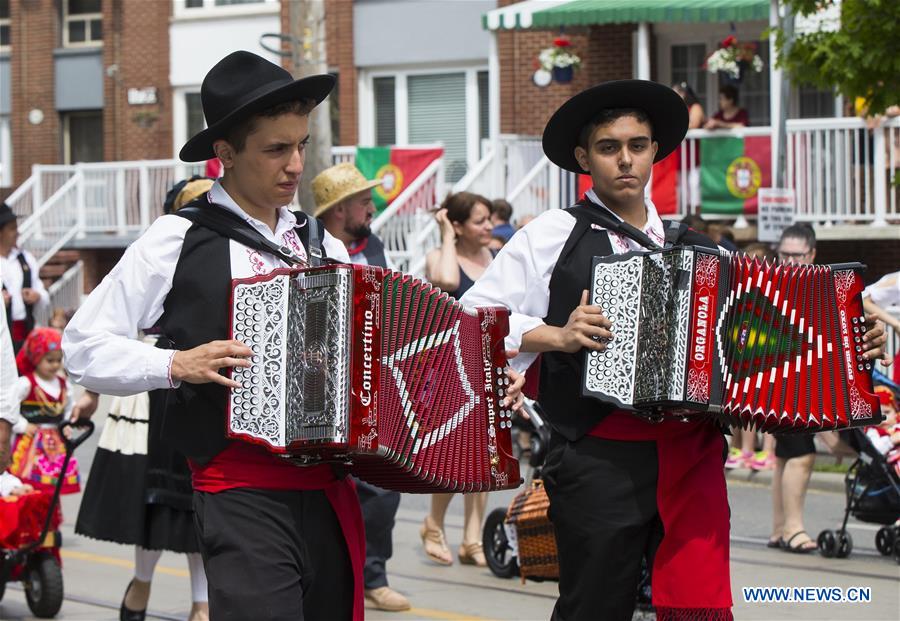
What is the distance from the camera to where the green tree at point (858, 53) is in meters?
11.1

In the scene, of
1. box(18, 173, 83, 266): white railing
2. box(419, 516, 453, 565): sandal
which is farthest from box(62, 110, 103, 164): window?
box(419, 516, 453, 565): sandal

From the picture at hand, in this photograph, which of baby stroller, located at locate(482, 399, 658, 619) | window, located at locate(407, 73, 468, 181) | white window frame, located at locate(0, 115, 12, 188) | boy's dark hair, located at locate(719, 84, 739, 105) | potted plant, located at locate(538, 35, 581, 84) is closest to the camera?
baby stroller, located at locate(482, 399, 658, 619)

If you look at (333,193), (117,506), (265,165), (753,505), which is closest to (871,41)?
(753,505)

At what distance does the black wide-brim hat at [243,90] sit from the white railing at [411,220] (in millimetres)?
13537

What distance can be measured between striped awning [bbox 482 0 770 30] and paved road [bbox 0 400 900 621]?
384 inches

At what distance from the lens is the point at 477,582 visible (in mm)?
8898

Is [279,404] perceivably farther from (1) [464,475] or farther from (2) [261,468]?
(1) [464,475]

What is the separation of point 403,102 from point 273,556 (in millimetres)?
21567

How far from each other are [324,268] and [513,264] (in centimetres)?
113

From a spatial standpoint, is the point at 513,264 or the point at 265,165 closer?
the point at 265,165

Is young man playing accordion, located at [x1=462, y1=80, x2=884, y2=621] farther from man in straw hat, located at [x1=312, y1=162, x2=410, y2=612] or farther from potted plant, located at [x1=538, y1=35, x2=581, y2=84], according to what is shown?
potted plant, located at [x1=538, y1=35, x2=581, y2=84]

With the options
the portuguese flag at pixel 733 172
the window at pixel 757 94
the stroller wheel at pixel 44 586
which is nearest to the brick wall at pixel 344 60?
the window at pixel 757 94

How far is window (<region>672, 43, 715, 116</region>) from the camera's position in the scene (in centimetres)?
2209

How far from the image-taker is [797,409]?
196 inches
